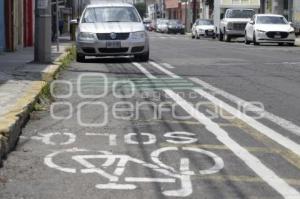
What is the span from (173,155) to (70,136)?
1450 millimetres

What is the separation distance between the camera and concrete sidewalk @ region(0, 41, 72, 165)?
691 centimetres

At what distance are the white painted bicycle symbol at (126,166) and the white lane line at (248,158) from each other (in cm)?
29

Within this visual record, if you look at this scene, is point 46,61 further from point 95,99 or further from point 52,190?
point 52,190

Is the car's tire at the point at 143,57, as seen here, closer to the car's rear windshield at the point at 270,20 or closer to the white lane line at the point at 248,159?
the white lane line at the point at 248,159

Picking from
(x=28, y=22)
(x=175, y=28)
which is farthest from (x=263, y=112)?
(x=175, y=28)

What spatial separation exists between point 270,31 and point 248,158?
1020 inches

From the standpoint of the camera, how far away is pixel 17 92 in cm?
991

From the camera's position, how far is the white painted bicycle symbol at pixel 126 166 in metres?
5.63

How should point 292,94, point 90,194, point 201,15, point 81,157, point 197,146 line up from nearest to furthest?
point 90,194 < point 81,157 < point 197,146 < point 292,94 < point 201,15

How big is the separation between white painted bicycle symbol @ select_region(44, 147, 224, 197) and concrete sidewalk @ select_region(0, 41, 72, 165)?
539mm

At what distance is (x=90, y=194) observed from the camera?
213 inches

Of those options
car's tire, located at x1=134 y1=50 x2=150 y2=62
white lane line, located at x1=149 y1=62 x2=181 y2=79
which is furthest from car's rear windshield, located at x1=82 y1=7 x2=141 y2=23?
white lane line, located at x1=149 y1=62 x2=181 y2=79

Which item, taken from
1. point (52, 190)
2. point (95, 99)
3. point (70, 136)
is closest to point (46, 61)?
point (95, 99)

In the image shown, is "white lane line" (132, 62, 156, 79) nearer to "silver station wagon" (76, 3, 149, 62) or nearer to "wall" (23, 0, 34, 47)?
"silver station wagon" (76, 3, 149, 62)
